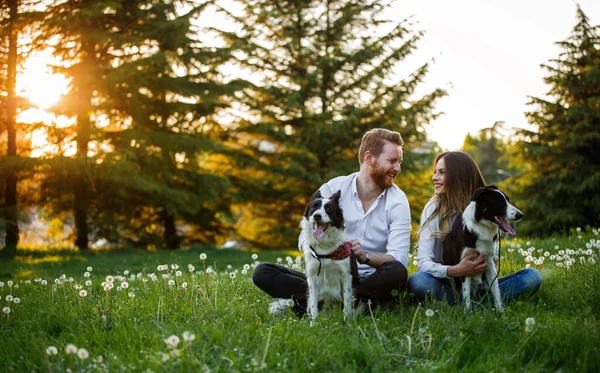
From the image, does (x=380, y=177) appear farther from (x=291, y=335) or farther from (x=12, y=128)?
(x=12, y=128)

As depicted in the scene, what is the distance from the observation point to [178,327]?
159 inches

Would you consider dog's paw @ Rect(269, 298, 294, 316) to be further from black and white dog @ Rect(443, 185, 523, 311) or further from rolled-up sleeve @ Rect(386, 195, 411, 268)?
black and white dog @ Rect(443, 185, 523, 311)

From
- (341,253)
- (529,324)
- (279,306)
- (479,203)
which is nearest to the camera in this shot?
(529,324)

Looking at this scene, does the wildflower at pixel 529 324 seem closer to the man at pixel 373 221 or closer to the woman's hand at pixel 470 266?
the woman's hand at pixel 470 266

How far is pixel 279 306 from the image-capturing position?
510 centimetres

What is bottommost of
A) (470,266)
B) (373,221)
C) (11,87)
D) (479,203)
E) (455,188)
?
(470,266)

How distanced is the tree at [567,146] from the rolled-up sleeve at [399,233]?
15152 mm

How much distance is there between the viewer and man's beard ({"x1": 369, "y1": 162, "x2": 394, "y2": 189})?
17.9ft

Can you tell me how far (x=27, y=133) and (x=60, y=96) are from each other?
5.30ft

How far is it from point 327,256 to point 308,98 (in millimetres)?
17492

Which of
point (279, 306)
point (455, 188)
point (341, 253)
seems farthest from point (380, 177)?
point (279, 306)

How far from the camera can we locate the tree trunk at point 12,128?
52.7 feet

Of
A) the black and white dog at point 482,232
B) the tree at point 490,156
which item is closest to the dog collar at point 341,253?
the black and white dog at point 482,232

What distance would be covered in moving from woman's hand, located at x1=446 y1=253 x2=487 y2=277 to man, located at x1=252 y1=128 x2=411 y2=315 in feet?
1.77
